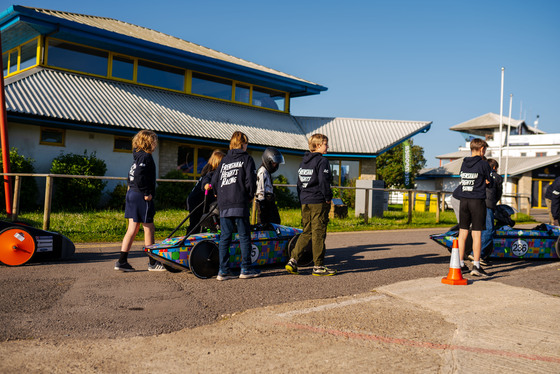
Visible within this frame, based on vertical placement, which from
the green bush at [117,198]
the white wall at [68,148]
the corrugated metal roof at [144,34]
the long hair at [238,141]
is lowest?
the green bush at [117,198]

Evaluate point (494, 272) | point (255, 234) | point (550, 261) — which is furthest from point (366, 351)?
point (550, 261)

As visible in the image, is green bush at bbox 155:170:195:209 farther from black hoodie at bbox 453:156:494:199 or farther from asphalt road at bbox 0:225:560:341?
black hoodie at bbox 453:156:494:199

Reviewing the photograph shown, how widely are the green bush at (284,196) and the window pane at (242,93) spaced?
477 centimetres

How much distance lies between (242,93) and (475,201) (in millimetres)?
19074

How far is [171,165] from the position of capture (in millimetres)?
20000

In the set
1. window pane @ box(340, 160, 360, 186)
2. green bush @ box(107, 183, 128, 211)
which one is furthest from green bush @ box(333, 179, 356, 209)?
green bush @ box(107, 183, 128, 211)

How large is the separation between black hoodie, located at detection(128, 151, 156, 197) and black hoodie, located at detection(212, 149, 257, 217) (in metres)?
1.01

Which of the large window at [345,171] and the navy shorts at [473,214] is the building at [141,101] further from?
the navy shorts at [473,214]

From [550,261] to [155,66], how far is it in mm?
17886

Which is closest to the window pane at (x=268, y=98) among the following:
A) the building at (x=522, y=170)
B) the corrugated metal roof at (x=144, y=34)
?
the corrugated metal roof at (x=144, y=34)

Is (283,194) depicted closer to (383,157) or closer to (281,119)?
(281,119)

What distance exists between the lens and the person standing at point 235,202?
243 inches

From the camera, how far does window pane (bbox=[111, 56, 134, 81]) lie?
20453 mm

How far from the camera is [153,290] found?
18.2 ft
